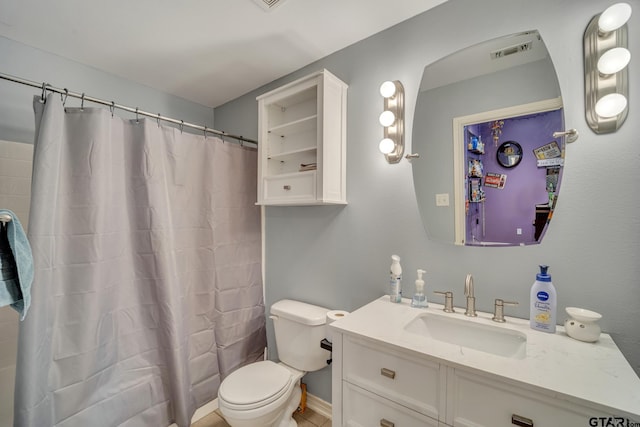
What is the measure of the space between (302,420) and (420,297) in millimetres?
1191

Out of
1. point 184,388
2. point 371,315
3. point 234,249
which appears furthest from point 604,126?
point 184,388

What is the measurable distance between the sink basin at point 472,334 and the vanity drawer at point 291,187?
85cm

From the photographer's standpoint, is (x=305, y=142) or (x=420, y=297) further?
(x=305, y=142)

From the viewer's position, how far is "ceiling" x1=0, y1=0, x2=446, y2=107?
4.44 ft

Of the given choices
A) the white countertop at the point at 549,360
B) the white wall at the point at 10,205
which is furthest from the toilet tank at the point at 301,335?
the white wall at the point at 10,205

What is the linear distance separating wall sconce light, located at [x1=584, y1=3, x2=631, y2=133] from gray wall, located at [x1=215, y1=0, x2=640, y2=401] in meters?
0.03

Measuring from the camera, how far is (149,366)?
1583 mm

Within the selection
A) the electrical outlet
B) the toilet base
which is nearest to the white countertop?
the electrical outlet

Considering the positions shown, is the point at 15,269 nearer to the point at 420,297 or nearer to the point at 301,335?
the point at 301,335

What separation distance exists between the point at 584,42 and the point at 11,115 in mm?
2911

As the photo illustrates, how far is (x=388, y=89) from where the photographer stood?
1.42 m

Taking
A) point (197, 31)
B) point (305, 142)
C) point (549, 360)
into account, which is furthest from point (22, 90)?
point (549, 360)

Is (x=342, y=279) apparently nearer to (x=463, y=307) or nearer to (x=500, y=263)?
(x=463, y=307)

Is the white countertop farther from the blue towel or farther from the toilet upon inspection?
the blue towel
